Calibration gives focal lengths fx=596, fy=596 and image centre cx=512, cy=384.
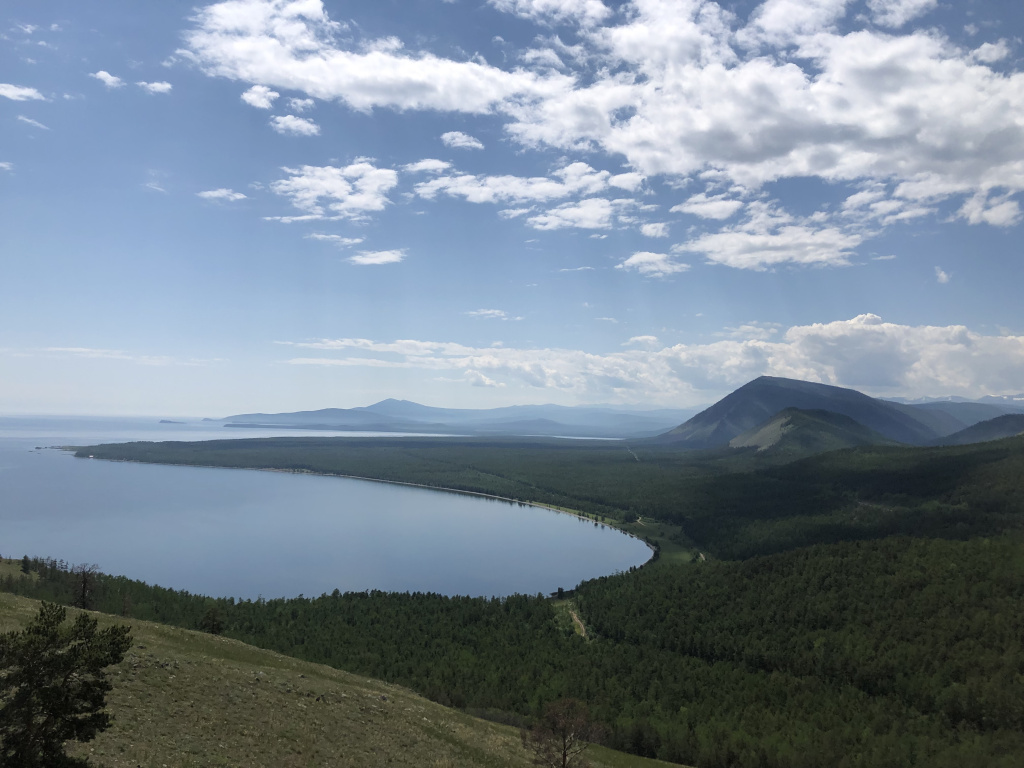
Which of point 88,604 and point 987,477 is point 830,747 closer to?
point 88,604

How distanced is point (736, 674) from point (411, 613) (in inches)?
2476

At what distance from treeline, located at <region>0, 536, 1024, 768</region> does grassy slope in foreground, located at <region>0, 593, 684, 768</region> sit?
28.8 metres

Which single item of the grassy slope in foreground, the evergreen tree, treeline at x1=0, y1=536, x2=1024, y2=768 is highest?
the evergreen tree

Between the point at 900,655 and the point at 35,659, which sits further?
the point at 900,655

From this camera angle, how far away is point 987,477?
19338 cm

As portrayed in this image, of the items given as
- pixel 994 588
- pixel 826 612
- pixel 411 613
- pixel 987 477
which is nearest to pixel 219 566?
pixel 411 613

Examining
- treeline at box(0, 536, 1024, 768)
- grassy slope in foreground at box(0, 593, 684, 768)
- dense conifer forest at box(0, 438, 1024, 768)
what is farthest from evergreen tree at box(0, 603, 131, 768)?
treeline at box(0, 536, 1024, 768)

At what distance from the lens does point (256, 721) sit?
3897 cm

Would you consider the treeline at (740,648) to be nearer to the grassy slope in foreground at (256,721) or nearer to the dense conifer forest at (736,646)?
the dense conifer forest at (736,646)

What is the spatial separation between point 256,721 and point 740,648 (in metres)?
93.9

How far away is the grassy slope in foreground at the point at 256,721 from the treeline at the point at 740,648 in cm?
2881

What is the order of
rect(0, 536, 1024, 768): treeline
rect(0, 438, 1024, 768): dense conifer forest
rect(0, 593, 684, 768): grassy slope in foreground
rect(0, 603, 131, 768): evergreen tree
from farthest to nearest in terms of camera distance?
rect(0, 438, 1024, 768): dense conifer forest → rect(0, 536, 1024, 768): treeline → rect(0, 593, 684, 768): grassy slope in foreground → rect(0, 603, 131, 768): evergreen tree

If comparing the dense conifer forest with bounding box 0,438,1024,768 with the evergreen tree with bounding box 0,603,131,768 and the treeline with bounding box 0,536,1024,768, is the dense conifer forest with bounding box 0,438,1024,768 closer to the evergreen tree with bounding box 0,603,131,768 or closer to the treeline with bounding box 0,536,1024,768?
the treeline with bounding box 0,536,1024,768

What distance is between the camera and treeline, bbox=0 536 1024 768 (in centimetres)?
7688
